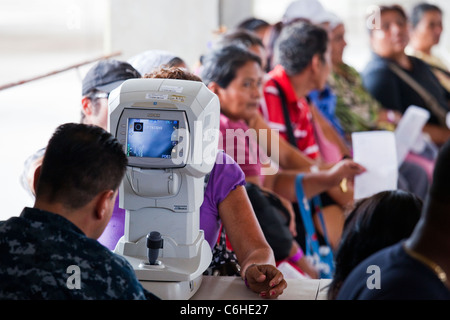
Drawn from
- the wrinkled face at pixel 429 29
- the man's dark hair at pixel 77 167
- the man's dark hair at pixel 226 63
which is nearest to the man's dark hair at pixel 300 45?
the man's dark hair at pixel 226 63

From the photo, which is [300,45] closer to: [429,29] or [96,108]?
[96,108]

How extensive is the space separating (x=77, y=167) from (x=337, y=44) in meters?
3.05

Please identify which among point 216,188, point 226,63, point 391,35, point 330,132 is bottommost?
point 330,132

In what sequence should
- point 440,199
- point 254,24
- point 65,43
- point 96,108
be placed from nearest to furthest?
point 440,199 < point 96,108 < point 65,43 < point 254,24

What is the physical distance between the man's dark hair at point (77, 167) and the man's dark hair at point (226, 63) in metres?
1.18

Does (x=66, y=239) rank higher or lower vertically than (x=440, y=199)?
lower

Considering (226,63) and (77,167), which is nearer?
(77,167)

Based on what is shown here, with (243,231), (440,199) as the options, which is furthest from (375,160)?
(440,199)

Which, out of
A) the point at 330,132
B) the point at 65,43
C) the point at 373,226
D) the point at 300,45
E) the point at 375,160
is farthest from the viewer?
the point at 65,43

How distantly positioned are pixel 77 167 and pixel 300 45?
7.55 feet

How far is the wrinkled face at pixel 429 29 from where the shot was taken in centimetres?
512

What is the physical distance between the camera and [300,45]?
11.7 ft

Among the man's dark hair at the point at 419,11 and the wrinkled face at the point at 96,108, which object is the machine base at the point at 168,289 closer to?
the wrinkled face at the point at 96,108
